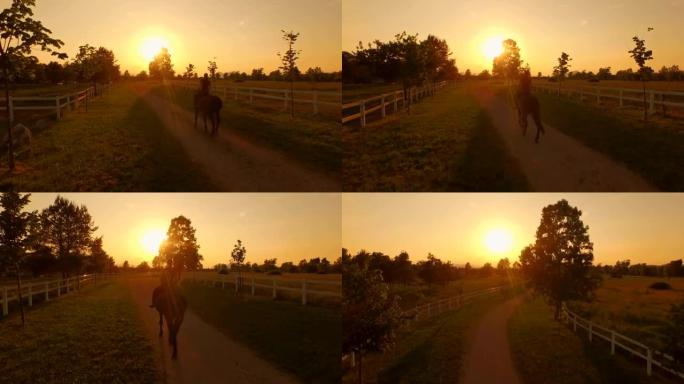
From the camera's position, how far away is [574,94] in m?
7.75

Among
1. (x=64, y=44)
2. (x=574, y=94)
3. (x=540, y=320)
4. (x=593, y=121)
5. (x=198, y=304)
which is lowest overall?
(x=540, y=320)

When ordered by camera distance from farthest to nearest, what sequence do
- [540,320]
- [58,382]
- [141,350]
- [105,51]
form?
[540,320]
[105,51]
[141,350]
[58,382]

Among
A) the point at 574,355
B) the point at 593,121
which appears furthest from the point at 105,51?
the point at 574,355

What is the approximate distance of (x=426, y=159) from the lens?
21.5 ft

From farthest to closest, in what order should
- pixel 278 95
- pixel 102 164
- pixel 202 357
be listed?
pixel 278 95, pixel 202 357, pixel 102 164

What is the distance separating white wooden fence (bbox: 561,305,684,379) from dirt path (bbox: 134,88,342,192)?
5.37 meters

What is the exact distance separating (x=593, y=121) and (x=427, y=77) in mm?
3766

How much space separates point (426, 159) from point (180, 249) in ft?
14.9

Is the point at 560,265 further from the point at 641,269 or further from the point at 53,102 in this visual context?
the point at 53,102

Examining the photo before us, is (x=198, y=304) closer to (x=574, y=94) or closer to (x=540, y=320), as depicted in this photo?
(x=540, y=320)

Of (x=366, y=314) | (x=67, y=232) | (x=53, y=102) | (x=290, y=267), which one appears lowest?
(x=366, y=314)

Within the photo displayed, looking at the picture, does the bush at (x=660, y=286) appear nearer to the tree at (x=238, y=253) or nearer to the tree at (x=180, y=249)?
the tree at (x=238, y=253)

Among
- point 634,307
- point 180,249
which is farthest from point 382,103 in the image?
point 634,307

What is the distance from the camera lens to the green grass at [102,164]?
604cm
